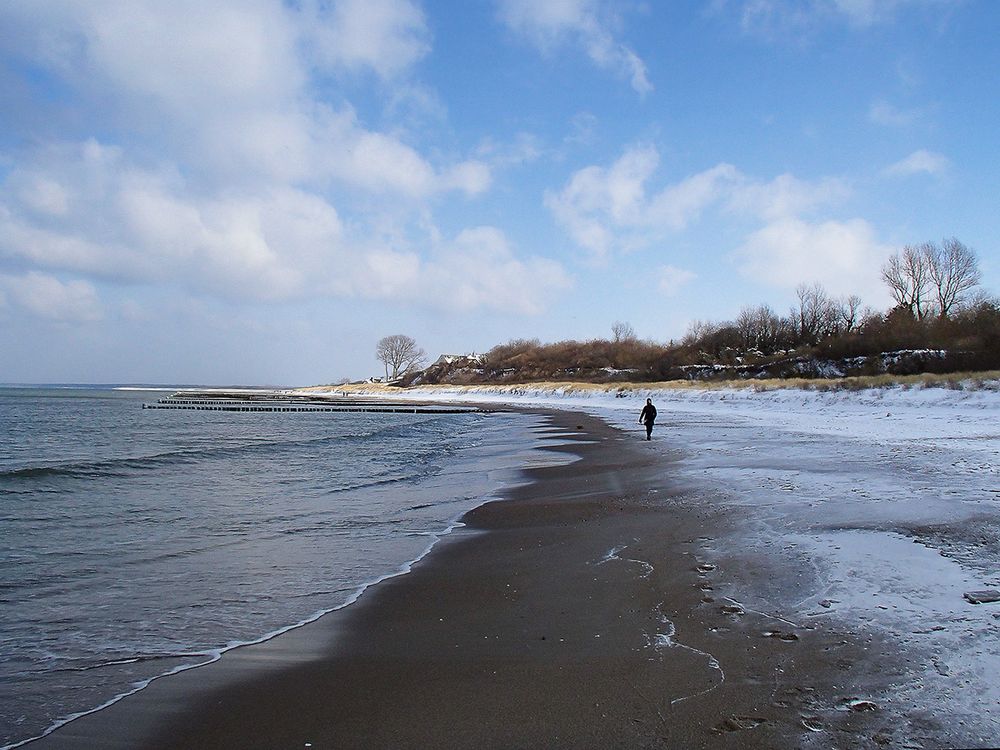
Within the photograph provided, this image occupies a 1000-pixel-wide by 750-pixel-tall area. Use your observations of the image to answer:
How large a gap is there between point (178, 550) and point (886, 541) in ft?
26.5

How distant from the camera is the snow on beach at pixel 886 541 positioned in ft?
11.2

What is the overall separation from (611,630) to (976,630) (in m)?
2.31

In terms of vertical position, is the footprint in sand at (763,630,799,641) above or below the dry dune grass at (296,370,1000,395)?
below

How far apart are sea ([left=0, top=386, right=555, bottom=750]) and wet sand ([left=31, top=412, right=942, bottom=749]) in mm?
449

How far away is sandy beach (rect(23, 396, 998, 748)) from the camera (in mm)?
3035

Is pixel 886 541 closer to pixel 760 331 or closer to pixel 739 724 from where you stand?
pixel 739 724

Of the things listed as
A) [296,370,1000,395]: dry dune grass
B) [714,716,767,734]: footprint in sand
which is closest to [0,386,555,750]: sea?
[714,716,767,734]: footprint in sand

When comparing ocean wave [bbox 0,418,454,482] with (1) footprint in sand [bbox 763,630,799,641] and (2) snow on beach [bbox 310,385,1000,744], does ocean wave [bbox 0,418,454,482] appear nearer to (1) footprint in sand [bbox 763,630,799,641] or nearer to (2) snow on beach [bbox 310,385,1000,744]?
(2) snow on beach [bbox 310,385,1000,744]

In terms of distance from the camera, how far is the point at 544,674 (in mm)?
3738

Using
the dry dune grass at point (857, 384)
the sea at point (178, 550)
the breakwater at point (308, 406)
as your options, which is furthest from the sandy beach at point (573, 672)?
the breakwater at point (308, 406)

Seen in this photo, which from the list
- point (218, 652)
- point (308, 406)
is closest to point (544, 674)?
point (218, 652)

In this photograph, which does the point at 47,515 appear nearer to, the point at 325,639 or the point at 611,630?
the point at 325,639

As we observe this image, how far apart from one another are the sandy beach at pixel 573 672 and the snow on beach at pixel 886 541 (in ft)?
0.15

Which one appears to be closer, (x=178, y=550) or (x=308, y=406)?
(x=178, y=550)
